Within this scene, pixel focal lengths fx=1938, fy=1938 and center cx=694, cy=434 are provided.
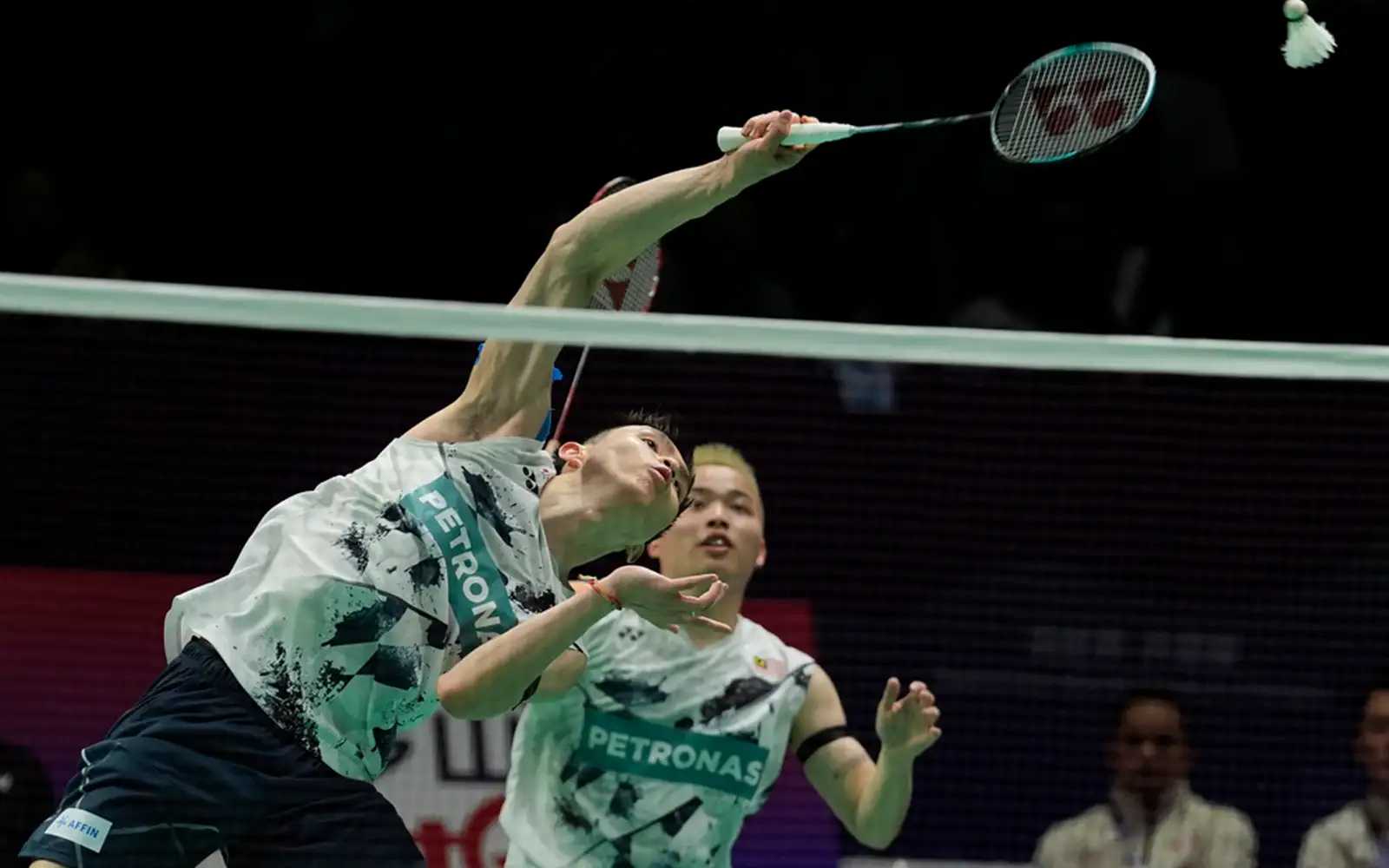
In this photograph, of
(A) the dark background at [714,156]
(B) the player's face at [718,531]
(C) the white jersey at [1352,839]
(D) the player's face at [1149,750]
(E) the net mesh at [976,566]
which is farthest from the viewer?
(A) the dark background at [714,156]

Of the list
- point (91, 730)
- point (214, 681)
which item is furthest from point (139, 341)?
point (214, 681)

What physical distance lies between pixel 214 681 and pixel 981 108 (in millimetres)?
5253

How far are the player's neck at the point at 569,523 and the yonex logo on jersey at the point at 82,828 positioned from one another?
1.12 meters

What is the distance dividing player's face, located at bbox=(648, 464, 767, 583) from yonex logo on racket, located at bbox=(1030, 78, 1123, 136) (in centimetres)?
136

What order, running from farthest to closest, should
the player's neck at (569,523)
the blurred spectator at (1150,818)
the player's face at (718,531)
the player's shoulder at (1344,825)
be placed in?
the blurred spectator at (1150,818), the player's shoulder at (1344,825), the player's face at (718,531), the player's neck at (569,523)

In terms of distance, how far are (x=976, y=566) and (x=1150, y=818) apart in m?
0.99

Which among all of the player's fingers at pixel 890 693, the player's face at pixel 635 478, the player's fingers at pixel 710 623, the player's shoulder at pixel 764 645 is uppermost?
the player's face at pixel 635 478

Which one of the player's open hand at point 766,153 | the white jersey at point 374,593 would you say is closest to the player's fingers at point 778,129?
the player's open hand at point 766,153

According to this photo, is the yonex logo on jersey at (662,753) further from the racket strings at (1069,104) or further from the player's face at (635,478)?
the racket strings at (1069,104)

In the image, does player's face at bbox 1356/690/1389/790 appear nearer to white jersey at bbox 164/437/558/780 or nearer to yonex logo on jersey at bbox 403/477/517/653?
white jersey at bbox 164/437/558/780

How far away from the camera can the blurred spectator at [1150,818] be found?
228 inches

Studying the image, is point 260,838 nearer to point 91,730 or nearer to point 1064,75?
point 91,730

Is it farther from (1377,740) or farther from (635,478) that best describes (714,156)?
(635,478)

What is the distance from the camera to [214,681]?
4.01 metres
